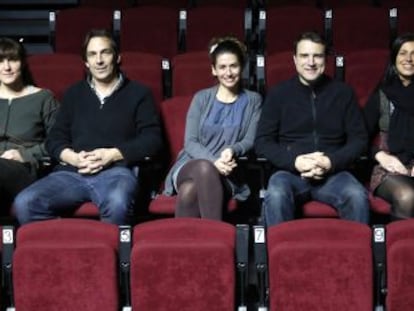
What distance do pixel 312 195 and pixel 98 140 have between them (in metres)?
0.40

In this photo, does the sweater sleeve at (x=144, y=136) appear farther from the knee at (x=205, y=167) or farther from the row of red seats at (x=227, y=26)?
the row of red seats at (x=227, y=26)

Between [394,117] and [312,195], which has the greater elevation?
[394,117]

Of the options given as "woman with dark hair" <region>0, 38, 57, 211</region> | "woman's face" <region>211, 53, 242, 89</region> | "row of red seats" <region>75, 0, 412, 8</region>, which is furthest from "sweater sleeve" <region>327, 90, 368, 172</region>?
"row of red seats" <region>75, 0, 412, 8</region>

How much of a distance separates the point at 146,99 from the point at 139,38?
50 cm

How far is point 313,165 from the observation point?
1678 millimetres

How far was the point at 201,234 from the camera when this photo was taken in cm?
143

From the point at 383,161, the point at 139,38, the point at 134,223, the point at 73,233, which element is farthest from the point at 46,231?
the point at 139,38

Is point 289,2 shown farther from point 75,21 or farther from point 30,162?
point 30,162

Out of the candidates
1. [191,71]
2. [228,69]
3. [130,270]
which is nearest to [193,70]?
[191,71]

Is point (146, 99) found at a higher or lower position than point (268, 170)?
higher

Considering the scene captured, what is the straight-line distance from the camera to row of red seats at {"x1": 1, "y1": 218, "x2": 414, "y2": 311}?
1.36 metres

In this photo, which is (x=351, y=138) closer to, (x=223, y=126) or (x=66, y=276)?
(x=223, y=126)

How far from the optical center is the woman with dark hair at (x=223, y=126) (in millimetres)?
1708

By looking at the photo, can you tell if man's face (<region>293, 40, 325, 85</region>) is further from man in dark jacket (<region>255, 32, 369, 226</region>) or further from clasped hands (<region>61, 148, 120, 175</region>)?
clasped hands (<region>61, 148, 120, 175</region>)
